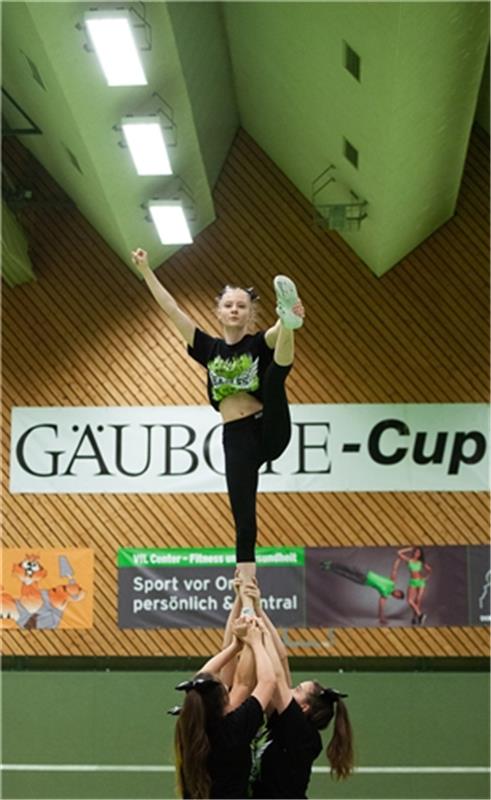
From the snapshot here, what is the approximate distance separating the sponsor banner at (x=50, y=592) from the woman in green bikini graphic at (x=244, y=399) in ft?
25.6

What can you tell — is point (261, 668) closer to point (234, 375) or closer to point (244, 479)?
point (244, 479)

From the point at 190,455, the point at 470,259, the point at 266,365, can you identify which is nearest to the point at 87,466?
the point at 190,455

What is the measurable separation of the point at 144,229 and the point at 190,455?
2.55 meters

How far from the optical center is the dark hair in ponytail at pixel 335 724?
179 inches

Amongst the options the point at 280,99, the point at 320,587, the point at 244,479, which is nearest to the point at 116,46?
the point at 280,99

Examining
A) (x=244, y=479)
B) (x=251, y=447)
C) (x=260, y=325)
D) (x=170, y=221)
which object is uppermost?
(x=170, y=221)

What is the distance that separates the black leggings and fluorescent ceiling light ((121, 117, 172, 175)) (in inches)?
187

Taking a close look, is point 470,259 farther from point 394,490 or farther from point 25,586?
point 25,586

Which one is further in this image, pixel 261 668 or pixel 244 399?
pixel 244 399

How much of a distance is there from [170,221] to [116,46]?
3.64m

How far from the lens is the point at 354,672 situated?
11.9m

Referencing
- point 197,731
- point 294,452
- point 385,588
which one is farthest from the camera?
point 294,452

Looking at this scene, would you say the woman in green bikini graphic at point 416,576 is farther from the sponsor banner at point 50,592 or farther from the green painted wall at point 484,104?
the green painted wall at point 484,104

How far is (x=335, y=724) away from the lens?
4.55 meters
